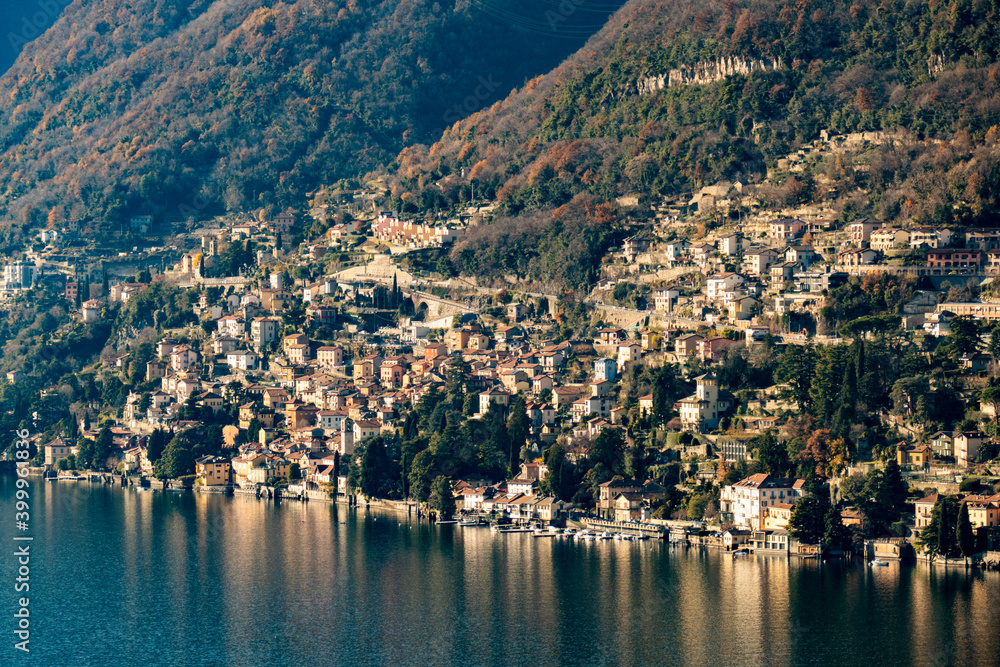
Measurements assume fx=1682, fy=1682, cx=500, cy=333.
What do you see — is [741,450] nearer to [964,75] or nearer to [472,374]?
[472,374]

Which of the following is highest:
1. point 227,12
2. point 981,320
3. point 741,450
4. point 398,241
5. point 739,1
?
point 227,12

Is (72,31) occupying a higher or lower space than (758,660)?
higher

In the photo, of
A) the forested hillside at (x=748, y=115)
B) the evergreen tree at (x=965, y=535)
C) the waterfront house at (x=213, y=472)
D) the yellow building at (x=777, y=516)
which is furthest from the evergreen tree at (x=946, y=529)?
the waterfront house at (x=213, y=472)

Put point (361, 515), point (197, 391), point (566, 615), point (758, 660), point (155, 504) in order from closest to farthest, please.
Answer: point (758, 660) → point (566, 615) → point (361, 515) → point (155, 504) → point (197, 391)

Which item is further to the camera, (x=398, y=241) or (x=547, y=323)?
(x=398, y=241)

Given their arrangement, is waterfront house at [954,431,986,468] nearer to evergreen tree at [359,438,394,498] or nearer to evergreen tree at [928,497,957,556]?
evergreen tree at [928,497,957,556]

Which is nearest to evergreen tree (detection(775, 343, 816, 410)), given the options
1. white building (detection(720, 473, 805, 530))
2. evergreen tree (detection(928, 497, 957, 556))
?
white building (detection(720, 473, 805, 530))

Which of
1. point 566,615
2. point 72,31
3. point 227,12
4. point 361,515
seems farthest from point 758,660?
point 72,31

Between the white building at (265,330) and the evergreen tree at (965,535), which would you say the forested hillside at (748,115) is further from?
the evergreen tree at (965,535)

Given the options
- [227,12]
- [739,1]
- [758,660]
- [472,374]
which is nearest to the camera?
[758,660]
